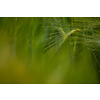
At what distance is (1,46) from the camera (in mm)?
1153

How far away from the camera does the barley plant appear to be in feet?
3.61

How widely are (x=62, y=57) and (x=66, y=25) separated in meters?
0.37

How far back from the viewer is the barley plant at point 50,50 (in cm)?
110

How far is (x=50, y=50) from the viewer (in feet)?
3.73
